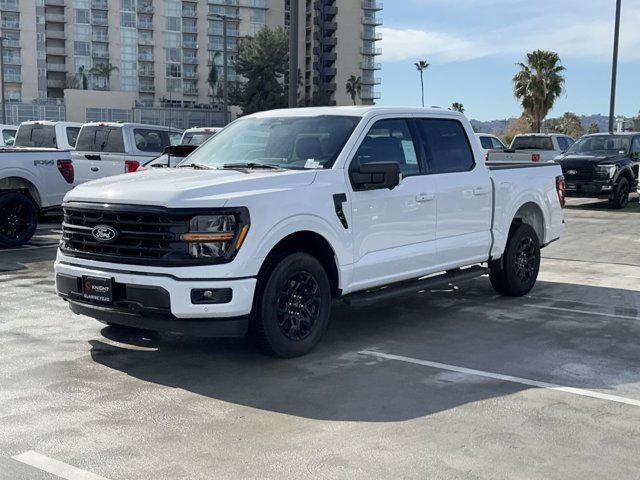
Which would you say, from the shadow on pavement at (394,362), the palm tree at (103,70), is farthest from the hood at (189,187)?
the palm tree at (103,70)

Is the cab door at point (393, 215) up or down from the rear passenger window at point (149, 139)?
down

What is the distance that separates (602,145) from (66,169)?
15127 mm

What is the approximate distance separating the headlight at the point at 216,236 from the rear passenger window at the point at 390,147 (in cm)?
141

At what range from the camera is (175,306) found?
5.64 m

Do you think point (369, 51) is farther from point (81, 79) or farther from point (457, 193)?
point (457, 193)

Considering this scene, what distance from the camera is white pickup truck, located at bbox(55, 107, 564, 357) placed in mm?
5699

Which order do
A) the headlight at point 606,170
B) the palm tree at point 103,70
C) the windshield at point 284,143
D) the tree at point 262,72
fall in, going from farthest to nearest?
the palm tree at point 103,70 → the tree at point 262,72 → the headlight at point 606,170 → the windshield at point 284,143

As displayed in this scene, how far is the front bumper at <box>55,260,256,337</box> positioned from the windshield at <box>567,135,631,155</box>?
1821 centimetres

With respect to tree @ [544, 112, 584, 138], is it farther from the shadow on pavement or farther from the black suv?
the shadow on pavement

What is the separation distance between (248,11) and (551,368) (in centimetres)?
11069

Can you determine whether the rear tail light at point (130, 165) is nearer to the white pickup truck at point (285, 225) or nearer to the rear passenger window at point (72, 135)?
the rear passenger window at point (72, 135)

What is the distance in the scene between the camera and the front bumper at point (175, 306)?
18.5 ft

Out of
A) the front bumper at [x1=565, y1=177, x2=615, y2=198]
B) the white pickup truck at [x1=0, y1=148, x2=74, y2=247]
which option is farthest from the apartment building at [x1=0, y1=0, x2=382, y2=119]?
the white pickup truck at [x1=0, y1=148, x2=74, y2=247]

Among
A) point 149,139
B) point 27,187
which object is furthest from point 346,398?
point 149,139
